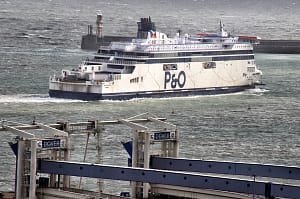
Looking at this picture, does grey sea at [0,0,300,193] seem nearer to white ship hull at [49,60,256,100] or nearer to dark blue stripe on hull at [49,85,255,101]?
dark blue stripe on hull at [49,85,255,101]

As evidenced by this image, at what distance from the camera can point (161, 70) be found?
77.4m

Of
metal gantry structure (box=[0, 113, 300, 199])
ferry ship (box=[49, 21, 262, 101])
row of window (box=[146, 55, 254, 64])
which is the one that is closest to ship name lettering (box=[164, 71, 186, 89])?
ferry ship (box=[49, 21, 262, 101])

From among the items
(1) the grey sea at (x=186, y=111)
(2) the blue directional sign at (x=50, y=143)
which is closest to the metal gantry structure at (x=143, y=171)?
(2) the blue directional sign at (x=50, y=143)

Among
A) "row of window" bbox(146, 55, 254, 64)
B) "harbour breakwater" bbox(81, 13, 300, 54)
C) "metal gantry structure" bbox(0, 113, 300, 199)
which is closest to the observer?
"metal gantry structure" bbox(0, 113, 300, 199)

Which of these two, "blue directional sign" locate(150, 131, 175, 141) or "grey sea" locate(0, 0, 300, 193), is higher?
"blue directional sign" locate(150, 131, 175, 141)

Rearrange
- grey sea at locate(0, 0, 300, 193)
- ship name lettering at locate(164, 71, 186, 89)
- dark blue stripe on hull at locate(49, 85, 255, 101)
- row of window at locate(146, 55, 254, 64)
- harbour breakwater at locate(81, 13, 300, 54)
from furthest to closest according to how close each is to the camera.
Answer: harbour breakwater at locate(81, 13, 300, 54) < ship name lettering at locate(164, 71, 186, 89) < row of window at locate(146, 55, 254, 64) < dark blue stripe on hull at locate(49, 85, 255, 101) < grey sea at locate(0, 0, 300, 193)

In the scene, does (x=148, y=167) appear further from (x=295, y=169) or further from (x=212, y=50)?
(x=212, y=50)

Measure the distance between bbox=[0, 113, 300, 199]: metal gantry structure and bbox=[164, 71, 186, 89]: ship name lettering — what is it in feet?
122

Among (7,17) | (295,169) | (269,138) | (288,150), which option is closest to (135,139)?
(295,169)

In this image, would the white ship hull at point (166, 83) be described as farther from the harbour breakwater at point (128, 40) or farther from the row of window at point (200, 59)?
the harbour breakwater at point (128, 40)

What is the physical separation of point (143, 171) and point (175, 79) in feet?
138

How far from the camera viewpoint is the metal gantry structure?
35844mm

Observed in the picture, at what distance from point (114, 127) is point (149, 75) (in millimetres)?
18526

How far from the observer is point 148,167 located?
3919 centimetres
